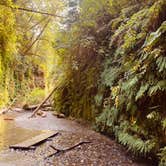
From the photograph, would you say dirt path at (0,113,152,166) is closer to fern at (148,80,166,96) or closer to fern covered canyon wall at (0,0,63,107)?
fern at (148,80,166,96)

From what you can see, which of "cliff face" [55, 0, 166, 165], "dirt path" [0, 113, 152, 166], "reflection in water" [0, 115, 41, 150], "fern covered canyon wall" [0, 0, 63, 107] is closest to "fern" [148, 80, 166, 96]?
"cliff face" [55, 0, 166, 165]

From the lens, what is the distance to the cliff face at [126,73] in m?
5.29

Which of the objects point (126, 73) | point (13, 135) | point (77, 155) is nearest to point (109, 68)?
point (126, 73)

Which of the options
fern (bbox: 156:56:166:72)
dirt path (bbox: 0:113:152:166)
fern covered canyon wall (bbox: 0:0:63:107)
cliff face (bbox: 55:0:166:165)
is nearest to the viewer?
fern (bbox: 156:56:166:72)

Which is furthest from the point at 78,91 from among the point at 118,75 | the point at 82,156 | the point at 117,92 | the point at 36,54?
the point at 36,54

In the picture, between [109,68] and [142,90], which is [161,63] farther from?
[109,68]

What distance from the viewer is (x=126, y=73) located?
6.61 m

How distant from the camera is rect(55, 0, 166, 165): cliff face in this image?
5.29 meters

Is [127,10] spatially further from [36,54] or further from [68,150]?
[36,54]

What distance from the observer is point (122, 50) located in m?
7.19

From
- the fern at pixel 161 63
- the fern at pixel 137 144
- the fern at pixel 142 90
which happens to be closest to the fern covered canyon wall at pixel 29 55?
the fern at pixel 137 144

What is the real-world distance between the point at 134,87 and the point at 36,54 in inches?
703

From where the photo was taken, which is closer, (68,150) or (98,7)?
(68,150)

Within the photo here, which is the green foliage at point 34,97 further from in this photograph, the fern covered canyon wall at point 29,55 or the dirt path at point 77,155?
the dirt path at point 77,155
